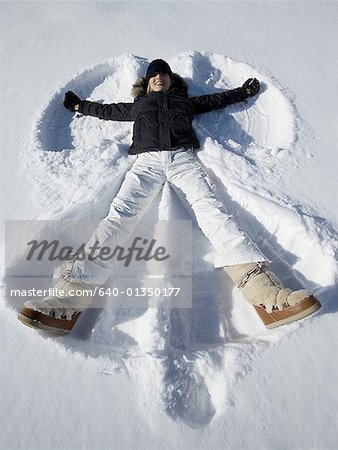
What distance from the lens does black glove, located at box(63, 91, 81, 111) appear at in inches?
107

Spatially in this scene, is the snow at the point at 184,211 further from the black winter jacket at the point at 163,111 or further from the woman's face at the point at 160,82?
the woman's face at the point at 160,82

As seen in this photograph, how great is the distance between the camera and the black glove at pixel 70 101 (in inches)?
107

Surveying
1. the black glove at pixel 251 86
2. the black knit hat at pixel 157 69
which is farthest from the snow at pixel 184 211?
the black knit hat at pixel 157 69

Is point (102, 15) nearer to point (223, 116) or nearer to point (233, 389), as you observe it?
point (223, 116)

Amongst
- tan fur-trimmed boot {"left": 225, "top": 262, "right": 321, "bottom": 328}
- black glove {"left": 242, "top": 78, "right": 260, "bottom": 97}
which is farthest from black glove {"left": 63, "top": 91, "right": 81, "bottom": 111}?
tan fur-trimmed boot {"left": 225, "top": 262, "right": 321, "bottom": 328}

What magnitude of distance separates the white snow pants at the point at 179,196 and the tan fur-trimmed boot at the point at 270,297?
0.06 m

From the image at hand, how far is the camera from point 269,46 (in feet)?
10.2

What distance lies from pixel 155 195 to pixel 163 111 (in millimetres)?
565

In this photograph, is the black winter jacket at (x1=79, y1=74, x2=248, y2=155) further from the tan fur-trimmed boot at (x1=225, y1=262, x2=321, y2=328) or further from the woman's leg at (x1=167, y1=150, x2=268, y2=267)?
the tan fur-trimmed boot at (x1=225, y1=262, x2=321, y2=328)

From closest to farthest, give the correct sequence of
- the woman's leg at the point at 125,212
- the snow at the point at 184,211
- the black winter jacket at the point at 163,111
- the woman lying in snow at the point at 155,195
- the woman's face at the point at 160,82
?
the snow at the point at 184,211, the woman lying in snow at the point at 155,195, the woman's leg at the point at 125,212, the black winter jacket at the point at 163,111, the woman's face at the point at 160,82

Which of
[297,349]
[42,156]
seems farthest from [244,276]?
[42,156]

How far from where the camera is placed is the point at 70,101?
2.72 metres

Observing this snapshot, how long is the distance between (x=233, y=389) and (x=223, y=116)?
182 centimetres

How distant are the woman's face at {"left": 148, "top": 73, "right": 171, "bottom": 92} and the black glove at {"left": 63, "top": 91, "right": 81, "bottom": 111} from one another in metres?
0.54
